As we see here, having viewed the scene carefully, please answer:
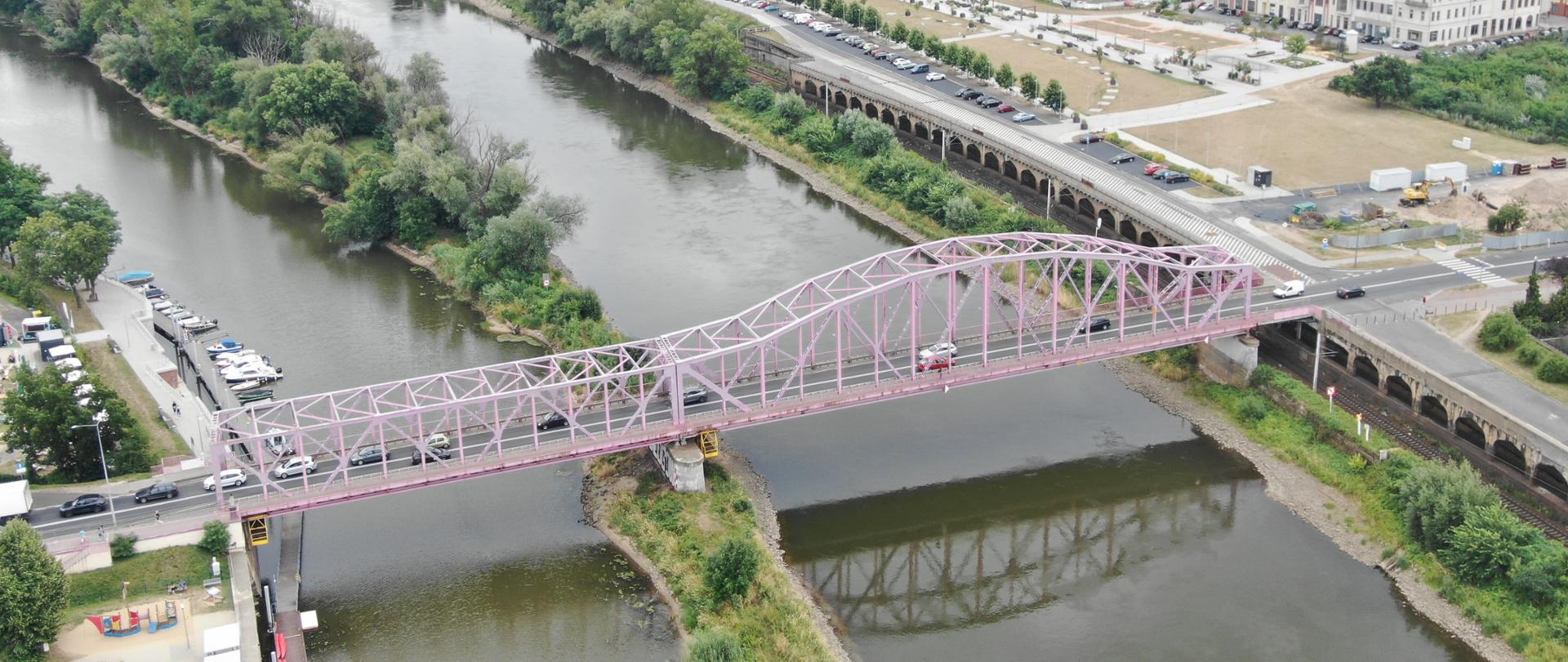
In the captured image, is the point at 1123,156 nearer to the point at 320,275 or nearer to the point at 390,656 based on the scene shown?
the point at 320,275

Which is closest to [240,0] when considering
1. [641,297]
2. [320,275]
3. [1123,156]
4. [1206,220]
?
[320,275]

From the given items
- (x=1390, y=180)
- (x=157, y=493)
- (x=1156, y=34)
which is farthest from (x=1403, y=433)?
(x=1156, y=34)

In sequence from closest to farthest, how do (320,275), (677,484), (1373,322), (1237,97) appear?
(677,484) < (1373,322) < (320,275) < (1237,97)

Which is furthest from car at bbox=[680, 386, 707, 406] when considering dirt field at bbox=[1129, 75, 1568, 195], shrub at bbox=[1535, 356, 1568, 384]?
dirt field at bbox=[1129, 75, 1568, 195]

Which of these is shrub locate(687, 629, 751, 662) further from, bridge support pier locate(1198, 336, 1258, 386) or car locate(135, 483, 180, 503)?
bridge support pier locate(1198, 336, 1258, 386)

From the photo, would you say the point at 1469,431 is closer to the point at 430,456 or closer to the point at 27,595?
the point at 430,456

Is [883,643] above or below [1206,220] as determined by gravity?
below

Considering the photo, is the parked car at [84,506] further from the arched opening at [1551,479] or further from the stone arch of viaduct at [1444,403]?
the arched opening at [1551,479]
